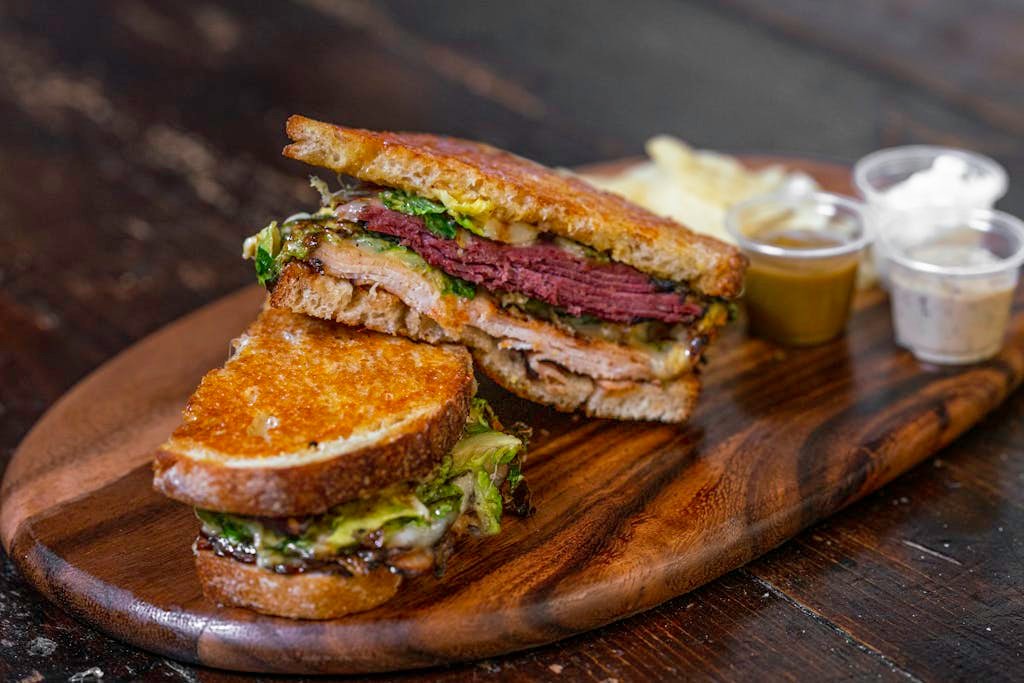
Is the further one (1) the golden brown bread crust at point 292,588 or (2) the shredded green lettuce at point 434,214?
(2) the shredded green lettuce at point 434,214

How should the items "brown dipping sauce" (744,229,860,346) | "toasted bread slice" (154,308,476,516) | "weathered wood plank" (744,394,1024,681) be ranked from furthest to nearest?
1. "brown dipping sauce" (744,229,860,346)
2. "weathered wood plank" (744,394,1024,681)
3. "toasted bread slice" (154,308,476,516)

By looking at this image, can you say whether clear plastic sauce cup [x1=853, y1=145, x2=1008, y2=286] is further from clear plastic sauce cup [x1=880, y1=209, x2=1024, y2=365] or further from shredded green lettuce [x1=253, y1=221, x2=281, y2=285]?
shredded green lettuce [x1=253, y1=221, x2=281, y2=285]

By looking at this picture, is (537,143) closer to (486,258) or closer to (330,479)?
(486,258)

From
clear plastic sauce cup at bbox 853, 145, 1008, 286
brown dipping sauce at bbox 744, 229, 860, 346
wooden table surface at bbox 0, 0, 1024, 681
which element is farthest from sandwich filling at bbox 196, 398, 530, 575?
clear plastic sauce cup at bbox 853, 145, 1008, 286

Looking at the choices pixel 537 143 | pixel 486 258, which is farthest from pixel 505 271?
pixel 537 143

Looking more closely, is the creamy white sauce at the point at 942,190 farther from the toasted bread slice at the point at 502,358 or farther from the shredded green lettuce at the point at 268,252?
the shredded green lettuce at the point at 268,252

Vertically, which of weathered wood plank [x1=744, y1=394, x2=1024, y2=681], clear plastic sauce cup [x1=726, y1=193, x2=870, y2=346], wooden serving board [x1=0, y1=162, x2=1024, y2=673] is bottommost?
weathered wood plank [x1=744, y1=394, x2=1024, y2=681]

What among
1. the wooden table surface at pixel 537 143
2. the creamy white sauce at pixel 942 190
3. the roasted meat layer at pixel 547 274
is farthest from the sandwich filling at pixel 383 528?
the creamy white sauce at pixel 942 190
